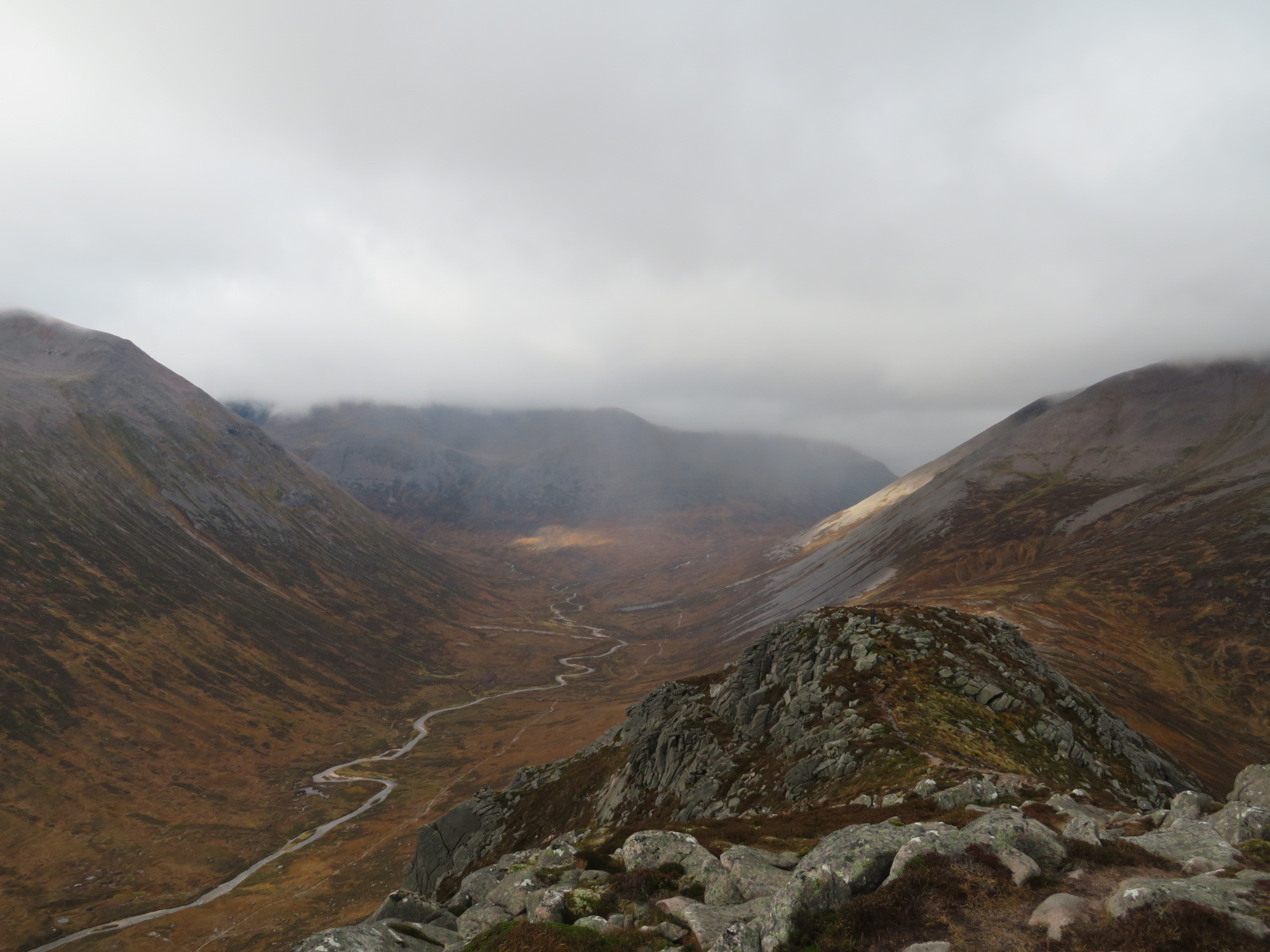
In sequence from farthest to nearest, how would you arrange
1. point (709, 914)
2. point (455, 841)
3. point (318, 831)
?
point (318, 831) → point (455, 841) → point (709, 914)

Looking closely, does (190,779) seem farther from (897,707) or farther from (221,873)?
(897,707)

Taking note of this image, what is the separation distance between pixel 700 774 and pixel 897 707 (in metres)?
17.4

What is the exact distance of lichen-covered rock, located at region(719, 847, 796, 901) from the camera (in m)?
19.1

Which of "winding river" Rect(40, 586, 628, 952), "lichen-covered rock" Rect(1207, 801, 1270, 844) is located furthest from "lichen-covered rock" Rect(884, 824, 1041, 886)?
"winding river" Rect(40, 586, 628, 952)

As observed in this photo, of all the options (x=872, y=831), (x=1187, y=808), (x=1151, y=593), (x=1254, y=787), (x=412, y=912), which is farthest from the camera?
(x=1151, y=593)

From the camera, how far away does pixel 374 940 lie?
1995cm

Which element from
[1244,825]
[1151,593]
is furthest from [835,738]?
[1151,593]

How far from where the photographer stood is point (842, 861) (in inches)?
669

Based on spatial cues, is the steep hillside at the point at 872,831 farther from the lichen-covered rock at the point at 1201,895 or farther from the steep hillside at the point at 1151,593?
the steep hillside at the point at 1151,593

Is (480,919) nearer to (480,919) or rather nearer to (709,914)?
(480,919)

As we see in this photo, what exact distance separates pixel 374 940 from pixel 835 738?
105ft

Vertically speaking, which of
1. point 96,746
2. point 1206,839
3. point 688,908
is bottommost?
point 96,746

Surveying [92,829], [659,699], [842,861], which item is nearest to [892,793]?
[842,861]

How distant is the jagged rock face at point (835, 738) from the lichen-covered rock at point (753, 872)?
37.3ft
